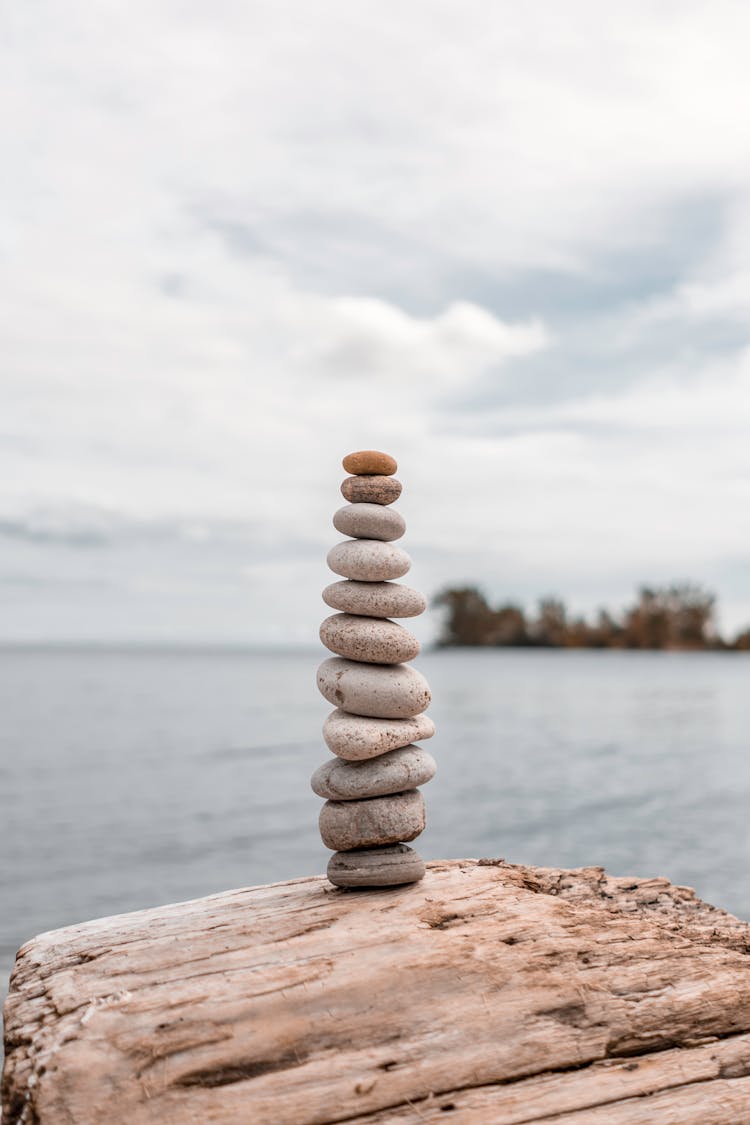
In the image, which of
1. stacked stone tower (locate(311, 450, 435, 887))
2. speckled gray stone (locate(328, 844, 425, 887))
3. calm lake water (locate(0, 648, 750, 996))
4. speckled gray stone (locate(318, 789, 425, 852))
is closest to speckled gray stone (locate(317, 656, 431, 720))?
stacked stone tower (locate(311, 450, 435, 887))

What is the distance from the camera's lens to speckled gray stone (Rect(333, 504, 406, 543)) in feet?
21.5

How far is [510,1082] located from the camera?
4891 millimetres

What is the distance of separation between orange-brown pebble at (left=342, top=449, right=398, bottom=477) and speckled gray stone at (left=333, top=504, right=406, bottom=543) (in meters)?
0.23

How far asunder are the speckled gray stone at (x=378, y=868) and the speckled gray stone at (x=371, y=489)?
2.30m

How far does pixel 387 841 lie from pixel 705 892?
43.6 feet

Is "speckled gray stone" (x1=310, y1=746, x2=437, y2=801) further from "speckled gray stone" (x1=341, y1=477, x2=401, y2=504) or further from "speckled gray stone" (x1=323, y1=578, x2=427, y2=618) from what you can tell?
"speckled gray stone" (x1=341, y1=477, x2=401, y2=504)

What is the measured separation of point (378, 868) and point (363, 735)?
86cm

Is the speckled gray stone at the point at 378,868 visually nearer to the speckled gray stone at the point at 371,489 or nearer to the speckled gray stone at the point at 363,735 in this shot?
the speckled gray stone at the point at 363,735

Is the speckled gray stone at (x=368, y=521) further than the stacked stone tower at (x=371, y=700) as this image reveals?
Yes

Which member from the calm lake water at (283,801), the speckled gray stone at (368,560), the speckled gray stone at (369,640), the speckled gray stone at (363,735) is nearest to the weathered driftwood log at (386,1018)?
the speckled gray stone at (363,735)

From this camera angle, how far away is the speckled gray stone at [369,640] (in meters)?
6.35

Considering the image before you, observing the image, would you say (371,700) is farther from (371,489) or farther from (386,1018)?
(386,1018)

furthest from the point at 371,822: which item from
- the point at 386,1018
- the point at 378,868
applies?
the point at 386,1018

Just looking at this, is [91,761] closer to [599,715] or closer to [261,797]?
[261,797]
